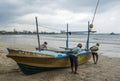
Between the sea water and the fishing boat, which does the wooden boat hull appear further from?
the sea water

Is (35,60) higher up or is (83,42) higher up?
(35,60)

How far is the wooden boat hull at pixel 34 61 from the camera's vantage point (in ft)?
33.7

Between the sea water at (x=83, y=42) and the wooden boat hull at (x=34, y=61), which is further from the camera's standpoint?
the sea water at (x=83, y=42)

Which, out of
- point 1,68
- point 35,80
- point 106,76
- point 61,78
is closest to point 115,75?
point 106,76

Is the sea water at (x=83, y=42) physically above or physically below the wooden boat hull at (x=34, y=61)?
below

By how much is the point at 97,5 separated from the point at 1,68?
26.6ft

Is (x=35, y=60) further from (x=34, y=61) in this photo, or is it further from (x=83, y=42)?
(x=83, y=42)

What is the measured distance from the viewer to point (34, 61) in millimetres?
10578

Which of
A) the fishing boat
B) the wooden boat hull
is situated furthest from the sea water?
the wooden boat hull

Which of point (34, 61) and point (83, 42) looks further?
point (83, 42)

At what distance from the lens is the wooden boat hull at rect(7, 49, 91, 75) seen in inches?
404

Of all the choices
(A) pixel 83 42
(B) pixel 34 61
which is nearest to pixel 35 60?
(B) pixel 34 61

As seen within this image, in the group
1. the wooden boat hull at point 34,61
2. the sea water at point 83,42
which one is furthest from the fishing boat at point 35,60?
the sea water at point 83,42

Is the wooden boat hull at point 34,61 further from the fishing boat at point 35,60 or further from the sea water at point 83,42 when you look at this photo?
the sea water at point 83,42
